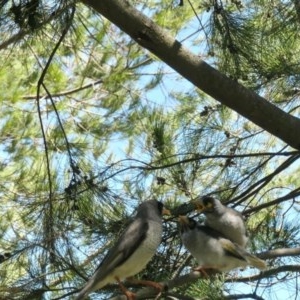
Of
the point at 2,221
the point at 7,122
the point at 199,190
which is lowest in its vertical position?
the point at 199,190

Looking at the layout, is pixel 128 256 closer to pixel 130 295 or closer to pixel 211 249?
pixel 130 295

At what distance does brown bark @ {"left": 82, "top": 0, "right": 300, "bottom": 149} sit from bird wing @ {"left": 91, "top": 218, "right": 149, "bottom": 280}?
1.79 feet

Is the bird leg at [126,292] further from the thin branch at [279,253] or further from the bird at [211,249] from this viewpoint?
the thin branch at [279,253]

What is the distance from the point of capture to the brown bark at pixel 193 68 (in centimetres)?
292

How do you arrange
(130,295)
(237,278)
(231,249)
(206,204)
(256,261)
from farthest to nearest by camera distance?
(206,204)
(237,278)
(231,249)
(256,261)
(130,295)

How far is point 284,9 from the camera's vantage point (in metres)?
3.46

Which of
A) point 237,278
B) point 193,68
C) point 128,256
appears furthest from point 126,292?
point 193,68

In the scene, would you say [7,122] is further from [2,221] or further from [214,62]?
[214,62]

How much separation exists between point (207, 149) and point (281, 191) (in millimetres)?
675

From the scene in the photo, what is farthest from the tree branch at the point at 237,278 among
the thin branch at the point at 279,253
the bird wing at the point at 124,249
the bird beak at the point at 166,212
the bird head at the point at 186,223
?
the bird beak at the point at 166,212

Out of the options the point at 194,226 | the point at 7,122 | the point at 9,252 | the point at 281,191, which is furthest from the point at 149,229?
the point at 7,122

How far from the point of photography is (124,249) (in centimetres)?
304

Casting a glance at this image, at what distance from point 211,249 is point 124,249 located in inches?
12.5

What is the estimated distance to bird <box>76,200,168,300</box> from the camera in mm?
2969
